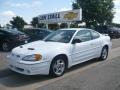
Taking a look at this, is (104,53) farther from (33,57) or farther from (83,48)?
(33,57)

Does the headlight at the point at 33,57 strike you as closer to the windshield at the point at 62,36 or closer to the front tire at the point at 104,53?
the windshield at the point at 62,36

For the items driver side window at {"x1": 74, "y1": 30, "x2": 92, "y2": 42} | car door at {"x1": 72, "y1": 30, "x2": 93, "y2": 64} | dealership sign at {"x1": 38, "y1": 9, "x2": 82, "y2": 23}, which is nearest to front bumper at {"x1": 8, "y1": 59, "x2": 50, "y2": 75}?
car door at {"x1": 72, "y1": 30, "x2": 93, "y2": 64}

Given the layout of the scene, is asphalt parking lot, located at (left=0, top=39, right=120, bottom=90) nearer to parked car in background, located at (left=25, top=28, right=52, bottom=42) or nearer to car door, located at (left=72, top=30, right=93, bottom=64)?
car door, located at (left=72, top=30, right=93, bottom=64)

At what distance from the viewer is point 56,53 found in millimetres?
6828

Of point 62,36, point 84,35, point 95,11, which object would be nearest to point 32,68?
point 62,36

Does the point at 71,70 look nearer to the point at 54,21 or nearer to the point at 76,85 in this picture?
the point at 76,85

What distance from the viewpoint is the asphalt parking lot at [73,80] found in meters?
6.04

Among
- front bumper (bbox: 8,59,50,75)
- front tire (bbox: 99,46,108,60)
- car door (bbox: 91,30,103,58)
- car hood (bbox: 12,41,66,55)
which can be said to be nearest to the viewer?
front bumper (bbox: 8,59,50,75)

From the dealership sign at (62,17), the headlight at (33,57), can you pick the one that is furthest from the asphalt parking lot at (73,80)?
the dealership sign at (62,17)

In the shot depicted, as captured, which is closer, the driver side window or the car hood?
the car hood

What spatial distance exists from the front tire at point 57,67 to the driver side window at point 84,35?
125 centimetres

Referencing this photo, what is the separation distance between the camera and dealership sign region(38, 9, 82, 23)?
84.7ft

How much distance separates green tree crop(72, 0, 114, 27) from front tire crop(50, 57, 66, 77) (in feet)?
93.2

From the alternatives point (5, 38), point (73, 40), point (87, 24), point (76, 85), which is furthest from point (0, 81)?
point (87, 24)
